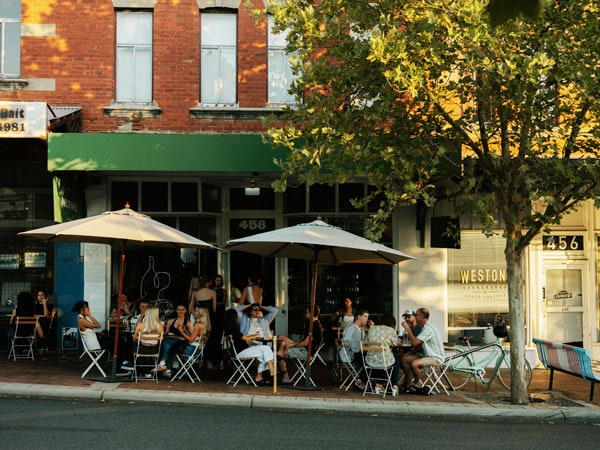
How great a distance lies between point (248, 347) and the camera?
11.5m

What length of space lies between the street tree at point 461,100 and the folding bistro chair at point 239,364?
8.43ft

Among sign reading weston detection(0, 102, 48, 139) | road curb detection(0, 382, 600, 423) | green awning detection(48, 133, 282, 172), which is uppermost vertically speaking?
sign reading weston detection(0, 102, 48, 139)

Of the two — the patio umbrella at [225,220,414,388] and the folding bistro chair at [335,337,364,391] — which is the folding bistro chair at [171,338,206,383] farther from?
the folding bistro chair at [335,337,364,391]

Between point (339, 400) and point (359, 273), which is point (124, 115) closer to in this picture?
point (359, 273)

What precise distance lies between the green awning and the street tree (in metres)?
2.05

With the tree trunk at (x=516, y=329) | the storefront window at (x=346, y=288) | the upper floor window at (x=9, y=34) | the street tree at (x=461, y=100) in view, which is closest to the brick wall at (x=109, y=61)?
the upper floor window at (x=9, y=34)

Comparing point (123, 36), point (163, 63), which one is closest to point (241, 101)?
point (163, 63)

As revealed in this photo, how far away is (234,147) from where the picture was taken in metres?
13.6

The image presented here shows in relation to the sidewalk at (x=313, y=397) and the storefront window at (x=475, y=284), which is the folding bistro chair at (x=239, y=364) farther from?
the storefront window at (x=475, y=284)

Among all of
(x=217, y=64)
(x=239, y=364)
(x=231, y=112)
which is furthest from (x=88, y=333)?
(x=217, y=64)

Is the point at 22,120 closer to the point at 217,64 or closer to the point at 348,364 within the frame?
the point at 217,64

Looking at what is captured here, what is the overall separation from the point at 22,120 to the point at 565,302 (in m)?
10.8

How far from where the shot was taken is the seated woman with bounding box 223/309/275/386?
11.3 metres

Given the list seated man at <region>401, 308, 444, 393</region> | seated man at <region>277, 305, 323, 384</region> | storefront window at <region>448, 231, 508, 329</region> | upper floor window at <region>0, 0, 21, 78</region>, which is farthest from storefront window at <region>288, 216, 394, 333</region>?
upper floor window at <region>0, 0, 21, 78</region>
